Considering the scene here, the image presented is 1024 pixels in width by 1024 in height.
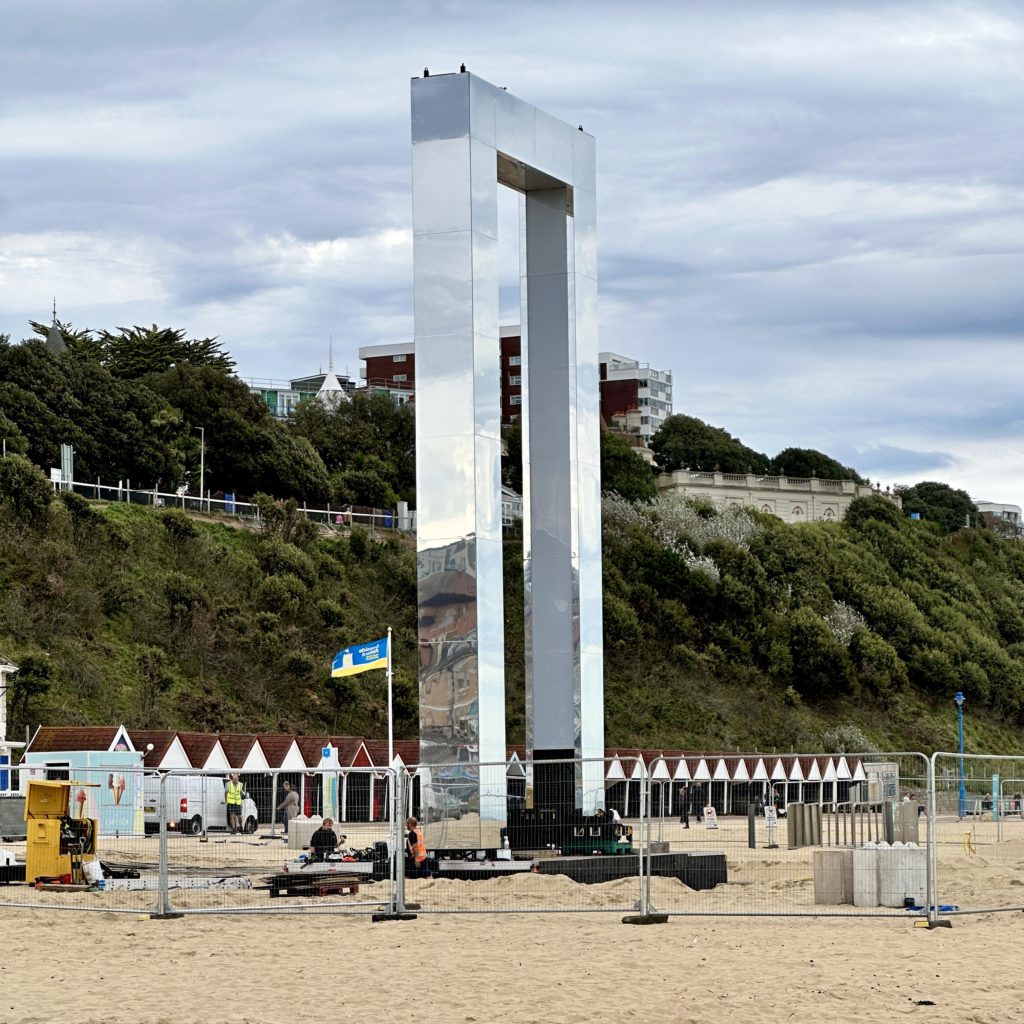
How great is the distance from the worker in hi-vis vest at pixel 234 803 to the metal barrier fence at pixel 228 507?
1690 inches

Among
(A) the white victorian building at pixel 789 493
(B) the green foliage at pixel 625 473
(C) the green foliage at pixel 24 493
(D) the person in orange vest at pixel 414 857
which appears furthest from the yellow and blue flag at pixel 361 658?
(A) the white victorian building at pixel 789 493

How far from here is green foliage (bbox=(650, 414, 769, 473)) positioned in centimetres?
11288

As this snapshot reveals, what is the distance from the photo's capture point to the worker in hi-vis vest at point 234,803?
2331 cm

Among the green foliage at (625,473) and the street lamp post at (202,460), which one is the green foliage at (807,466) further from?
the street lamp post at (202,460)

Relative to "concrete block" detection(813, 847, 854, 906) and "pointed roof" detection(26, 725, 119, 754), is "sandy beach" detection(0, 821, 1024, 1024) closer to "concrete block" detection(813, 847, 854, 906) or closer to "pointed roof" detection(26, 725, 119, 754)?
"concrete block" detection(813, 847, 854, 906)

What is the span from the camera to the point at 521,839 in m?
20.1

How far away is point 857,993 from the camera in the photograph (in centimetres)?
1209

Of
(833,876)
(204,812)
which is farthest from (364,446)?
(833,876)

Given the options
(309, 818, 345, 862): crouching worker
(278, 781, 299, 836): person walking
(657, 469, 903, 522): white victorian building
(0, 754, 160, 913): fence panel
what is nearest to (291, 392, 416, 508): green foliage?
(657, 469, 903, 522): white victorian building

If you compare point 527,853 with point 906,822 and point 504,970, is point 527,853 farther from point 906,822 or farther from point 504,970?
point 504,970

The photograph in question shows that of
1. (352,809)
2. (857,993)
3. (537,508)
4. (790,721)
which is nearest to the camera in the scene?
(857,993)

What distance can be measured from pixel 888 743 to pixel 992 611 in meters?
24.7

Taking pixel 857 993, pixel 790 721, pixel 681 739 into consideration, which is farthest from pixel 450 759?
pixel 790 721

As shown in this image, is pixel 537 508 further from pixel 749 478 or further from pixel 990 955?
pixel 749 478
